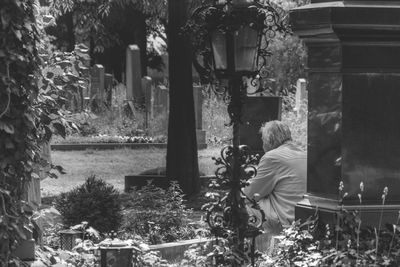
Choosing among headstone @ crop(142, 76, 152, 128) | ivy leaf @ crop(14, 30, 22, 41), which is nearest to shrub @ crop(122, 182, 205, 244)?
ivy leaf @ crop(14, 30, 22, 41)

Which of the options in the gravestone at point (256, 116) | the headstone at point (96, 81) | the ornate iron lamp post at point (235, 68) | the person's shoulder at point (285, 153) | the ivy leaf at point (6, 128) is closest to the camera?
the ivy leaf at point (6, 128)

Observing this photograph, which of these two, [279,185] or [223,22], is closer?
[223,22]

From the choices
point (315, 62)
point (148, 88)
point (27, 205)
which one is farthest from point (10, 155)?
point (148, 88)

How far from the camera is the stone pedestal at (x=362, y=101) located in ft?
20.7

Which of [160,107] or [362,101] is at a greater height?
[362,101]

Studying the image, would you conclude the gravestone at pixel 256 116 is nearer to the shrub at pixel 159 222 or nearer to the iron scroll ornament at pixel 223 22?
the shrub at pixel 159 222

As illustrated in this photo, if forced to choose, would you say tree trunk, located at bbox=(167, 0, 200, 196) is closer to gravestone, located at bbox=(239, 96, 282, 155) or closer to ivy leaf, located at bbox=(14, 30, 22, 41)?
gravestone, located at bbox=(239, 96, 282, 155)

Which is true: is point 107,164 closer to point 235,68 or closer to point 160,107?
point 160,107

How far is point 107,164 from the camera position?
1867 centimetres

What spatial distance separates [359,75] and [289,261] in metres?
1.31

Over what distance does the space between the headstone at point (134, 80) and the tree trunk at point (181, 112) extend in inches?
→ 471

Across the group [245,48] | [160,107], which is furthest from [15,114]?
[160,107]

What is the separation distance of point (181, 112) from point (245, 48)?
7953mm

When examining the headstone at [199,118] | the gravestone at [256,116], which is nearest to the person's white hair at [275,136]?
the gravestone at [256,116]
